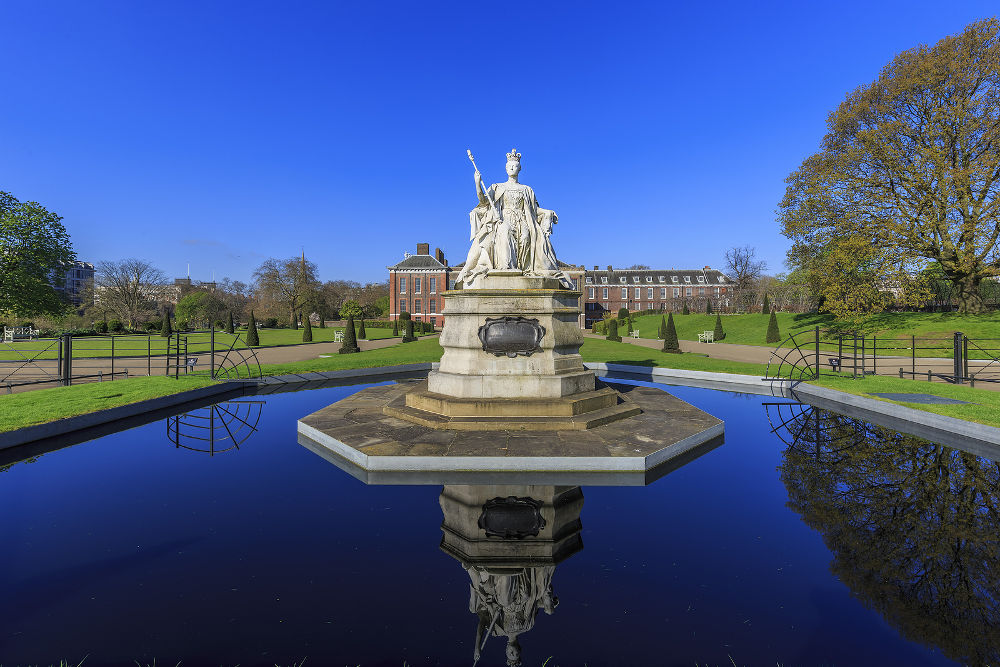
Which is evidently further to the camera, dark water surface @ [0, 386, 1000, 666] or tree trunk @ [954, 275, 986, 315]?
tree trunk @ [954, 275, 986, 315]

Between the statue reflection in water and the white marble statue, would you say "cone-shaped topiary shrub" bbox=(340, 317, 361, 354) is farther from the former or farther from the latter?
the statue reflection in water

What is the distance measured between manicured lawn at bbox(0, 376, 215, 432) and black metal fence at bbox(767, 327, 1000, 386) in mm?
17780

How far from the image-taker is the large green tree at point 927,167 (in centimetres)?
2444

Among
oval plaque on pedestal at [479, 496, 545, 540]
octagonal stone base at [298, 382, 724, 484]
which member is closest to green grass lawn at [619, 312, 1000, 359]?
octagonal stone base at [298, 382, 724, 484]

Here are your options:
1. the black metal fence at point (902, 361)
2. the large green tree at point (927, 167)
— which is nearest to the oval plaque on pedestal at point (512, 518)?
the black metal fence at point (902, 361)

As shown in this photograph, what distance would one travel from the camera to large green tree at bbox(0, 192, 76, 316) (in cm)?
2818

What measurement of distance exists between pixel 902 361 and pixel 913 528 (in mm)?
22887

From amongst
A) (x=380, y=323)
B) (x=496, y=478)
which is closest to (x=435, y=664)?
(x=496, y=478)

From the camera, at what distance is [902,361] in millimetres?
21125

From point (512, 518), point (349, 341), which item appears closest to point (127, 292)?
point (349, 341)

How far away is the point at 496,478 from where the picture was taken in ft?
18.8

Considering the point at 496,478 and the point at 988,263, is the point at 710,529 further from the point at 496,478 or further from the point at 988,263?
the point at 988,263

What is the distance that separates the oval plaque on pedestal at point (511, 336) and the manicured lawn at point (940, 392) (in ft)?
25.9

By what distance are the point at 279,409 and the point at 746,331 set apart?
41.3 metres
